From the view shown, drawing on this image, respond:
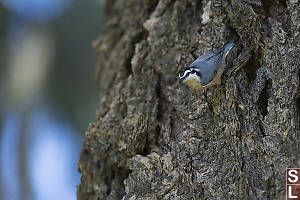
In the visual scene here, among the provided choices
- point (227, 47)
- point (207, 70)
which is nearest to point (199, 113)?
point (207, 70)

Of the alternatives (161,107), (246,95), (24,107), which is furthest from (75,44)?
(246,95)

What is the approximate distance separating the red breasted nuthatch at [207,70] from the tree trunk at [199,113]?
48mm

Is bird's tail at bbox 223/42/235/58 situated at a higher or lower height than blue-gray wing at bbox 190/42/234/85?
higher

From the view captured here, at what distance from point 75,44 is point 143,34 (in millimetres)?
2849

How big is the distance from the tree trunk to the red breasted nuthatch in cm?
5

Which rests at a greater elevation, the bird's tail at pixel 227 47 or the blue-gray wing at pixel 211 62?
the bird's tail at pixel 227 47

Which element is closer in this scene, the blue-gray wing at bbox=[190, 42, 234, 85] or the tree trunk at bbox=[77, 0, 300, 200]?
the tree trunk at bbox=[77, 0, 300, 200]

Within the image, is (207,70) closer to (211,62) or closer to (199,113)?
(211,62)

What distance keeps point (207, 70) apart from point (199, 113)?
16 cm

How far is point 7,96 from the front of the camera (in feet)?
14.7

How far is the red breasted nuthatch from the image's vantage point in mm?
1446

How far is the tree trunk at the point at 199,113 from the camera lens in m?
1.34

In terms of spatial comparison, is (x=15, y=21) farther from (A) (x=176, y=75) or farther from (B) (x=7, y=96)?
(A) (x=176, y=75)

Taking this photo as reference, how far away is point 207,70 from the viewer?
1.46 m
